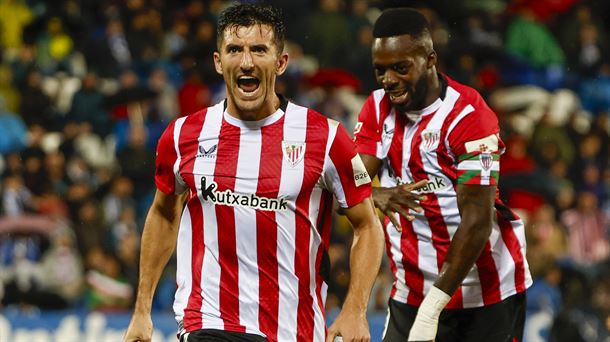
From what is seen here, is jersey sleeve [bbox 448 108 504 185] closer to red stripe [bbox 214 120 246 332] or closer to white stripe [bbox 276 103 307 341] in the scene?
white stripe [bbox 276 103 307 341]

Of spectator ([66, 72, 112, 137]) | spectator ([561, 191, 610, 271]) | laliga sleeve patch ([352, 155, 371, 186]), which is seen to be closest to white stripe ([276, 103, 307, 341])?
laliga sleeve patch ([352, 155, 371, 186])

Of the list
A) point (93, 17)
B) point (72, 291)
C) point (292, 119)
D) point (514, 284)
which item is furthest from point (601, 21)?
point (292, 119)

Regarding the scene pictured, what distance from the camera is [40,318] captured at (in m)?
10.6

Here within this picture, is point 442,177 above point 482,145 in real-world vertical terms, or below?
below

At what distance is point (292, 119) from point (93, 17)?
10.8m

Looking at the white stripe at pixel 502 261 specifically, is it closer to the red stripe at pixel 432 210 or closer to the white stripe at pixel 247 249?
the red stripe at pixel 432 210

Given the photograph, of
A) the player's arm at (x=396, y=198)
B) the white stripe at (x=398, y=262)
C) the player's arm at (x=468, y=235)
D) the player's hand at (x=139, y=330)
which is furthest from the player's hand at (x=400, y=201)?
the player's hand at (x=139, y=330)

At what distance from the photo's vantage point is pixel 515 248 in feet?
19.6

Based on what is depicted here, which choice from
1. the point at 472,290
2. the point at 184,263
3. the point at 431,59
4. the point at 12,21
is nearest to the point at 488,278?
the point at 472,290

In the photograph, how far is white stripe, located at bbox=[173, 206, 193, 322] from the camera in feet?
16.9

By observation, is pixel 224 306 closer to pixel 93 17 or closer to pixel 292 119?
pixel 292 119

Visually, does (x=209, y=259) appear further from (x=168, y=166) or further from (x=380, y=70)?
(x=380, y=70)

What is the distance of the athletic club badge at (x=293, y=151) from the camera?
505 cm

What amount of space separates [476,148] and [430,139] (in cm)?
25
